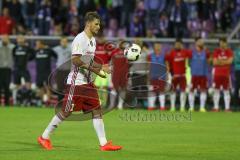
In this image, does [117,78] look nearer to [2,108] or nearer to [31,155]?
[2,108]

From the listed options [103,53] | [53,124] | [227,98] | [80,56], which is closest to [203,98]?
[227,98]

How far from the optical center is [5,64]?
26984mm

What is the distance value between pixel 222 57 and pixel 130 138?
10.3 m

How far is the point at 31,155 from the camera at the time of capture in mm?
12570

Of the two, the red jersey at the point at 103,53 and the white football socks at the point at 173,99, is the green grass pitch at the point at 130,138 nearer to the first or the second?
the white football socks at the point at 173,99

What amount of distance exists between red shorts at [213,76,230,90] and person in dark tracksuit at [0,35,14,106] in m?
7.54

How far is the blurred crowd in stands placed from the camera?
29.3 meters

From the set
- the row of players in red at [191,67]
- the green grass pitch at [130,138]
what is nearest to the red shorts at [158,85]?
the row of players in red at [191,67]

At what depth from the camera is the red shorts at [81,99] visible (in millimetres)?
13305

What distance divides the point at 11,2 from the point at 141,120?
11313 mm

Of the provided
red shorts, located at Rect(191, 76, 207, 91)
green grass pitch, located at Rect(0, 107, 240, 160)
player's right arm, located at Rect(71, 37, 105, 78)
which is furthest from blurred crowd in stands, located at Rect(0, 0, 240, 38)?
player's right arm, located at Rect(71, 37, 105, 78)

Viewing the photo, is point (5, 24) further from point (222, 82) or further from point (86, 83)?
point (86, 83)

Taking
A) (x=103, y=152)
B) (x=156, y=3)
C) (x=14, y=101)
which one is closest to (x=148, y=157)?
(x=103, y=152)

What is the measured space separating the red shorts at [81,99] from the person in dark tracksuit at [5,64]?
1384cm
